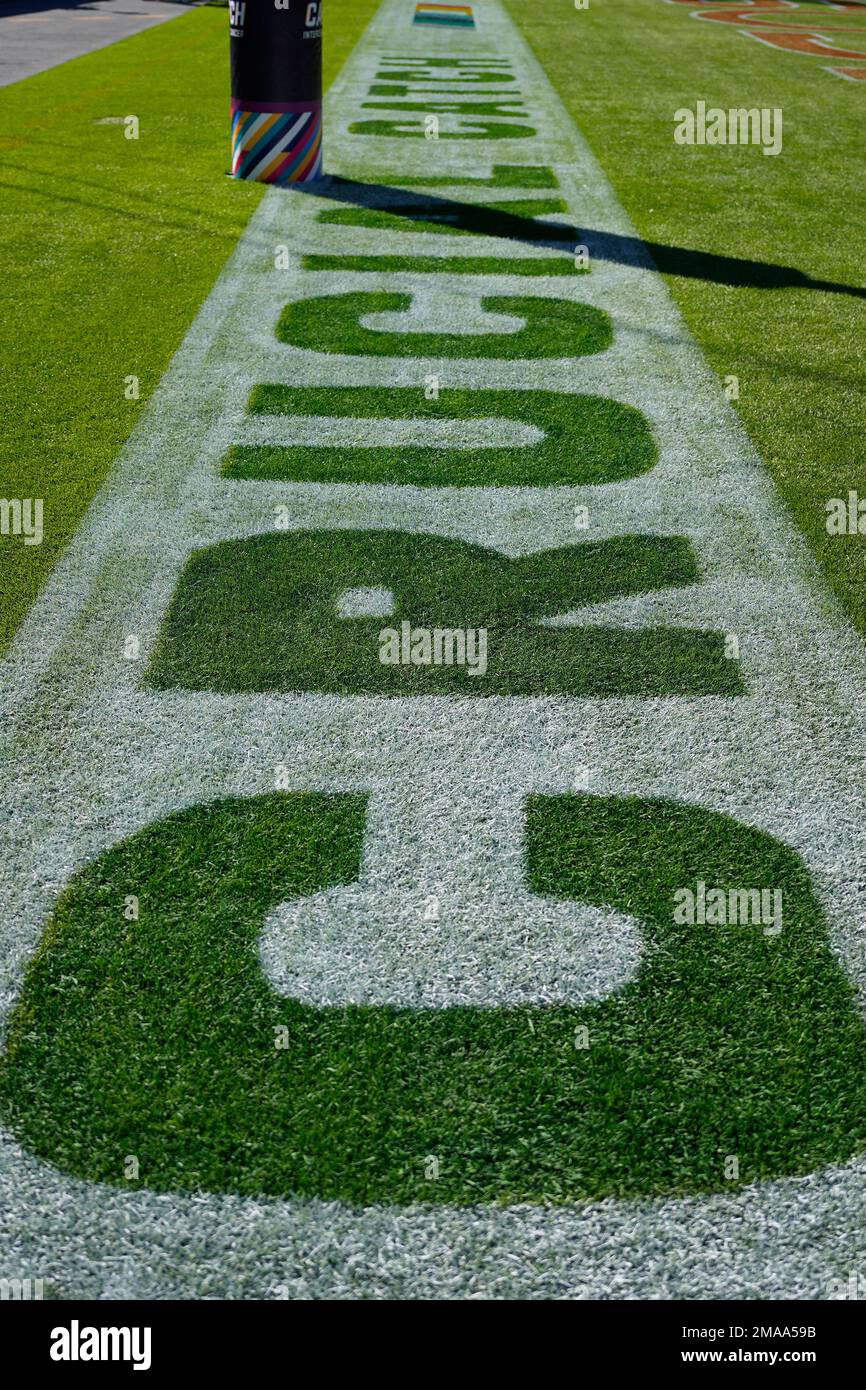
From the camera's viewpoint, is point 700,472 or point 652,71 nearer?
point 700,472

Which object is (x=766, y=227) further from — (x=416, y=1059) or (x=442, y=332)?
(x=416, y=1059)

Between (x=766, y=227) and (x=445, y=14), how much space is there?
18.0 metres

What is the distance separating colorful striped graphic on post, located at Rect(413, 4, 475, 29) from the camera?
2475cm

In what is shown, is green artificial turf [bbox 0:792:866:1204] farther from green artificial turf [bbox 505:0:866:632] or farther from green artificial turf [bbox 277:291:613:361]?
green artificial turf [bbox 277:291:613:361]

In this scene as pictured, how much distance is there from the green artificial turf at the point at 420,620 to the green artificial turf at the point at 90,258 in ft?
2.53

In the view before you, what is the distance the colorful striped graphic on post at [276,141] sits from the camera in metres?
11.3

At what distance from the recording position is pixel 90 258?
9453 mm

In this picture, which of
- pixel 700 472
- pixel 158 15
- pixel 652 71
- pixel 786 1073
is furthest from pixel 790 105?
pixel 786 1073

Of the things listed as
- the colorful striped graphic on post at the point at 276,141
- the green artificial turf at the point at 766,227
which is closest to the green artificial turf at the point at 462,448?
the green artificial turf at the point at 766,227

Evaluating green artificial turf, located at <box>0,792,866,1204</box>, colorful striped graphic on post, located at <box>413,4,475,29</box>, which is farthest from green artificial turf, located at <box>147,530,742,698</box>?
colorful striped graphic on post, located at <box>413,4,475,29</box>

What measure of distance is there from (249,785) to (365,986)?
0.97 meters

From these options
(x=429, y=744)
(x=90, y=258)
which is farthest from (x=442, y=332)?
(x=429, y=744)

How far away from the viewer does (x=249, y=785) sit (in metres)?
4.00
